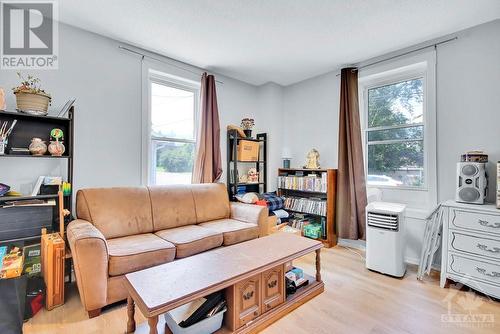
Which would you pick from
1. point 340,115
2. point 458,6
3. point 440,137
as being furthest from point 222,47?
point 440,137

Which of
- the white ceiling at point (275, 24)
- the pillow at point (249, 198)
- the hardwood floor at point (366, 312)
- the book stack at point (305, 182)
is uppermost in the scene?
the white ceiling at point (275, 24)

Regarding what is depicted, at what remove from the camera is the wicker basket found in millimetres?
1921

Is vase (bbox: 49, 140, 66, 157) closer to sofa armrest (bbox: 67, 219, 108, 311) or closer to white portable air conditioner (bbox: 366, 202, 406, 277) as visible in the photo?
sofa armrest (bbox: 67, 219, 108, 311)

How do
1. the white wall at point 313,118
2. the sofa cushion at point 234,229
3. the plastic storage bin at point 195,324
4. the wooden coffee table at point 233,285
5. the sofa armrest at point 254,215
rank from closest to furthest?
the wooden coffee table at point 233,285, the plastic storage bin at point 195,324, the sofa cushion at point 234,229, the sofa armrest at point 254,215, the white wall at point 313,118

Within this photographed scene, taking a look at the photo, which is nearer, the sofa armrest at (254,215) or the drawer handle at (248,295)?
the drawer handle at (248,295)

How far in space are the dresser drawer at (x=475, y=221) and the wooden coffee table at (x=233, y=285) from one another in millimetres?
1263

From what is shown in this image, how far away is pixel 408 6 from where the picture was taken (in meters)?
2.00

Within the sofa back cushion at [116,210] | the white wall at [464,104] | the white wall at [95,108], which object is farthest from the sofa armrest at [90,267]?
the white wall at [464,104]

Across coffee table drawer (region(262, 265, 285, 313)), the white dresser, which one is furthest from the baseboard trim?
coffee table drawer (region(262, 265, 285, 313))

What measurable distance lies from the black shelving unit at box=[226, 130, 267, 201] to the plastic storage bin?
1982mm

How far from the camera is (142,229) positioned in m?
2.36

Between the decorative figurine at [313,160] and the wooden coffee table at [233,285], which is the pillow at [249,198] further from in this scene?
the wooden coffee table at [233,285]

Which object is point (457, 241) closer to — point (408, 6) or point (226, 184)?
point (408, 6)

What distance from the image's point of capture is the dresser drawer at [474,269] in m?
1.90
